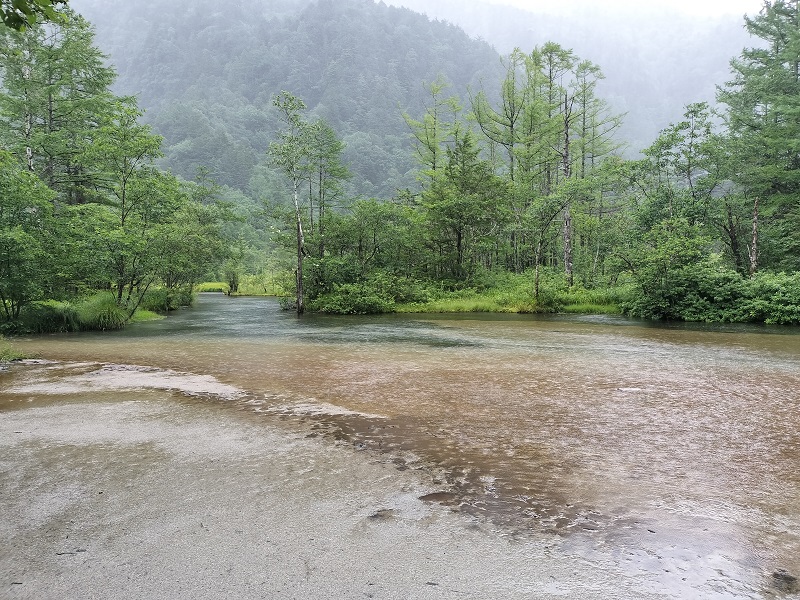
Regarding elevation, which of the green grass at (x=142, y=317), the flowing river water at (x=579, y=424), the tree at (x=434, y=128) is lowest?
the flowing river water at (x=579, y=424)

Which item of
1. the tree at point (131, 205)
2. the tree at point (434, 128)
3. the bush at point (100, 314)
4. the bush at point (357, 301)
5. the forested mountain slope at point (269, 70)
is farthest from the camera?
the forested mountain slope at point (269, 70)

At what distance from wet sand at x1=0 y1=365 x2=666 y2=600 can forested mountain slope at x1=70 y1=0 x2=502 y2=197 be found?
75.5 m

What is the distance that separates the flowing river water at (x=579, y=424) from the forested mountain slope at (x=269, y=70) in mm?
68891

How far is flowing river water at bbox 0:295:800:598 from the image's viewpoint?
3.09m

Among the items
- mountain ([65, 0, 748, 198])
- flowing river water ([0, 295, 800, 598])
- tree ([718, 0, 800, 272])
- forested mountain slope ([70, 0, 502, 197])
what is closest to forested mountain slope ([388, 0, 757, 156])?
mountain ([65, 0, 748, 198])

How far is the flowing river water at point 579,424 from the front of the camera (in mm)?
3092

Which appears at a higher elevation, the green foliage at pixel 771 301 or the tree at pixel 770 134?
the tree at pixel 770 134

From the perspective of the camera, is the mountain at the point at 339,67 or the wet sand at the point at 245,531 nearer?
the wet sand at the point at 245,531

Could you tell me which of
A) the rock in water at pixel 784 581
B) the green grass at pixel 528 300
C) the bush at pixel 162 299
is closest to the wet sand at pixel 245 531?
the rock in water at pixel 784 581

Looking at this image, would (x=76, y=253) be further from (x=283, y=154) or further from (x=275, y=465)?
(x=275, y=465)

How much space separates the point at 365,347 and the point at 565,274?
17.9 meters

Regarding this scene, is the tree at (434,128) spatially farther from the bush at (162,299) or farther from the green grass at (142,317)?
the green grass at (142,317)

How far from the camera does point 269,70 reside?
12506 centimetres

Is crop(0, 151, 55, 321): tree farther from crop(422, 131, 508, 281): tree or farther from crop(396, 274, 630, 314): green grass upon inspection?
crop(422, 131, 508, 281): tree
